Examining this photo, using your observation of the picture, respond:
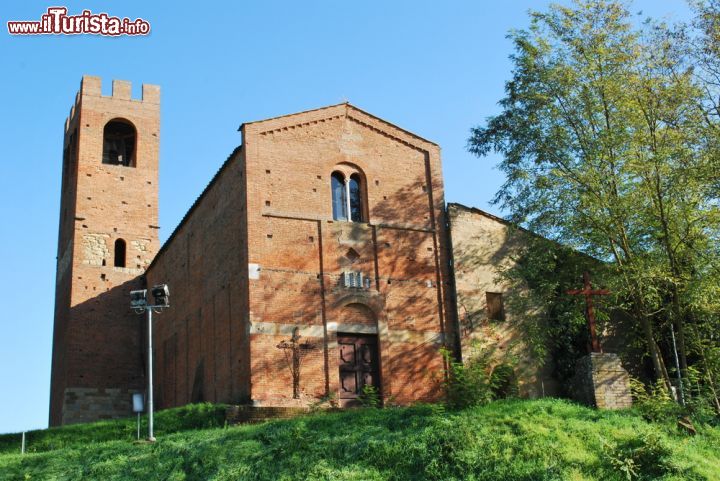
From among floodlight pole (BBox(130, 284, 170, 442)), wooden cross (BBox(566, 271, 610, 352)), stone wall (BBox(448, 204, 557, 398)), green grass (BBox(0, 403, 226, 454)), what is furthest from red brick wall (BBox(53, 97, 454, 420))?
wooden cross (BBox(566, 271, 610, 352))

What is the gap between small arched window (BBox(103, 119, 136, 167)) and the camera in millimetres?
40625

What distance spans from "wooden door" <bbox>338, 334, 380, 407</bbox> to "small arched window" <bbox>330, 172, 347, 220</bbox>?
141 inches

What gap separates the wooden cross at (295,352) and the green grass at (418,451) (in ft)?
11.9

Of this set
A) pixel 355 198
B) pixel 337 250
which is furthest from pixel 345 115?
pixel 337 250

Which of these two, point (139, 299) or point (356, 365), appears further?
point (356, 365)

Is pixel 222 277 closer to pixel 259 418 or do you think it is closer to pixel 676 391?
pixel 259 418

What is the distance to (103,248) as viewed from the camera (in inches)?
1478

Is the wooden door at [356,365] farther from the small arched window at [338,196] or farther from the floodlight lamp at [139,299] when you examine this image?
the floodlight lamp at [139,299]

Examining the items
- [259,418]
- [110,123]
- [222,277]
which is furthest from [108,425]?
[110,123]

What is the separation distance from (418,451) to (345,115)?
42.6ft

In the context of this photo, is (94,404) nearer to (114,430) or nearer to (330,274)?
(114,430)

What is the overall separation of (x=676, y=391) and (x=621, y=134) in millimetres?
6275

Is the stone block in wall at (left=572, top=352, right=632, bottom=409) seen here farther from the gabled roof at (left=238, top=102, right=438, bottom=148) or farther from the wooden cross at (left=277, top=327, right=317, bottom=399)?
the gabled roof at (left=238, top=102, right=438, bottom=148)

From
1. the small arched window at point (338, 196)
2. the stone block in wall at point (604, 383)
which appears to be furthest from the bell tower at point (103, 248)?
the stone block in wall at point (604, 383)
